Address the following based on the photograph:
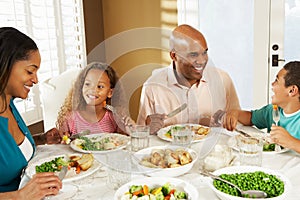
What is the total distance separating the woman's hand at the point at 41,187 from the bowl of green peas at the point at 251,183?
42cm

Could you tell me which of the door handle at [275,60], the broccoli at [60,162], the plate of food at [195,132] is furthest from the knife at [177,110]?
the door handle at [275,60]

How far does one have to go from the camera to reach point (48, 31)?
2.27 m

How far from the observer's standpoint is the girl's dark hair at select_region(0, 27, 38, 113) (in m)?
1.11

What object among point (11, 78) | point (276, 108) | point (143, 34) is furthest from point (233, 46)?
point (11, 78)

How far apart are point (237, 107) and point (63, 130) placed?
2.98 ft

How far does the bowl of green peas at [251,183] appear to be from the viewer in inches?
33.3

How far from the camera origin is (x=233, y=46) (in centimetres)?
268

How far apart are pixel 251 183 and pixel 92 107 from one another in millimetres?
1014

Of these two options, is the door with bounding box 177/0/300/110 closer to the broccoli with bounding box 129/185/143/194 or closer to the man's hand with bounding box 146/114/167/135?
the man's hand with bounding box 146/114/167/135

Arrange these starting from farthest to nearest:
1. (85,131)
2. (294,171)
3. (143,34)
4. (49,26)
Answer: (143,34)
(49,26)
(85,131)
(294,171)

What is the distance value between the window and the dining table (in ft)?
2.91

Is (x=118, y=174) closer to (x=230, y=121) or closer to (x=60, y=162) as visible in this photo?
(x=60, y=162)

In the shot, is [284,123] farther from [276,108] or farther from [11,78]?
[11,78]

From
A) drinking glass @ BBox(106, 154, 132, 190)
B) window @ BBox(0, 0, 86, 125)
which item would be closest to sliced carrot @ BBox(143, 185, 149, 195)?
drinking glass @ BBox(106, 154, 132, 190)
